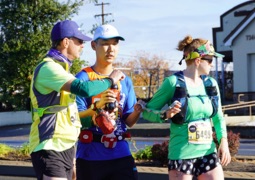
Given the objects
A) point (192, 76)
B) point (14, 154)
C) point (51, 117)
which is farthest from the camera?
point (14, 154)

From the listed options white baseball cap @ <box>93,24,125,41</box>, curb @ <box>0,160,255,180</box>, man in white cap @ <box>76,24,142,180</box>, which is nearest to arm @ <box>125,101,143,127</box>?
man in white cap @ <box>76,24,142,180</box>

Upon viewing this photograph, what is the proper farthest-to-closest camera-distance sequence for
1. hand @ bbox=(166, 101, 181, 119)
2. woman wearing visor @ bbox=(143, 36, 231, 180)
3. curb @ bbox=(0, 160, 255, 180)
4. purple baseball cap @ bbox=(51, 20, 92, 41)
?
curb @ bbox=(0, 160, 255, 180) < woman wearing visor @ bbox=(143, 36, 231, 180) < hand @ bbox=(166, 101, 181, 119) < purple baseball cap @ bbox=(51, 20, 92, 41)

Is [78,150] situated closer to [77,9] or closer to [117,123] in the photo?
[117,123]

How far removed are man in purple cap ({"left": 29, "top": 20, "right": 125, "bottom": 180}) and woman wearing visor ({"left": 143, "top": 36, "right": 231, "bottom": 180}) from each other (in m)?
0.70

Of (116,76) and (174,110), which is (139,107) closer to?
(174,110)

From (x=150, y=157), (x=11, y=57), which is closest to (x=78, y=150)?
(x=150, y=157)

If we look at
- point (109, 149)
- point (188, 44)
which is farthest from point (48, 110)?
point (188, 44)

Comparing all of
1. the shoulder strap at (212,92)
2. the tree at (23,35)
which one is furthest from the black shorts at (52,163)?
the tree at (23,35)

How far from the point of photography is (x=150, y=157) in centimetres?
1236

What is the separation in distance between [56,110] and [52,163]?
43 centimetres

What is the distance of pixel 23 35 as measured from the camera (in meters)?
20.7

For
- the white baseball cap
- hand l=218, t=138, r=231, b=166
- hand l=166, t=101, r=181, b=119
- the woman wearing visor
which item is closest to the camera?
hand l=166, t=101, r=181, b=119

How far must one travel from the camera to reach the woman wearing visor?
566 centimetres

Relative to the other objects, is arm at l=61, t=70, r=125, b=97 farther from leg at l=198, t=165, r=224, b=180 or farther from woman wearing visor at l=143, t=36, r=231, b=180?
leg at l=198, t=165, r=224, b=180
